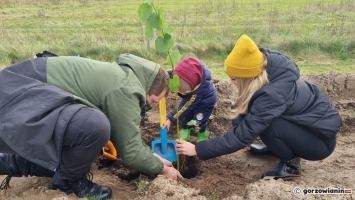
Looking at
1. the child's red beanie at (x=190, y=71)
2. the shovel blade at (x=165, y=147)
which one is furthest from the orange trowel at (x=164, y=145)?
the child's red beanie at (x=190, y=71)

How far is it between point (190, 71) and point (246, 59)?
728mm

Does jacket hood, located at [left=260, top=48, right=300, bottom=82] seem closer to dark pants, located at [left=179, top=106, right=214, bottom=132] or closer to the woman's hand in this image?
the woman's hand

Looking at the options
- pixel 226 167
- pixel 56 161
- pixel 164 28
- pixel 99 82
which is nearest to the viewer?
pixel 56 161

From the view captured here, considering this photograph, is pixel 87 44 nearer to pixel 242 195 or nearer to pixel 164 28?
pixel 164 28

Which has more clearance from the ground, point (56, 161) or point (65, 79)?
point (65, 79)

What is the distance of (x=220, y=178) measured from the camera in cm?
329

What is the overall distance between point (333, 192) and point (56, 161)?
1.74m

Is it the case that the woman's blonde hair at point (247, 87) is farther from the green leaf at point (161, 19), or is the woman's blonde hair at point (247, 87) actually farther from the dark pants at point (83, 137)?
the dark pants at point (83, 137)

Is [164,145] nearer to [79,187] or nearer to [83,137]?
[79,187]

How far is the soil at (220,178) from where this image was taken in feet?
8.75

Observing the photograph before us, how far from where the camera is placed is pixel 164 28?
114 inches

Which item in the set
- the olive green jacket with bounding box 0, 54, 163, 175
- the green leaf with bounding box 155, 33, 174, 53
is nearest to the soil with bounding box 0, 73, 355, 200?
the olive green jacket with bounding box 0, 54, 163, 175

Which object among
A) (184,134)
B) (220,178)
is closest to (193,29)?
(184,134)

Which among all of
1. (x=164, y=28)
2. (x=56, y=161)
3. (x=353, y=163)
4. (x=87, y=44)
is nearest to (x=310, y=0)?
(x=87, y=44)
